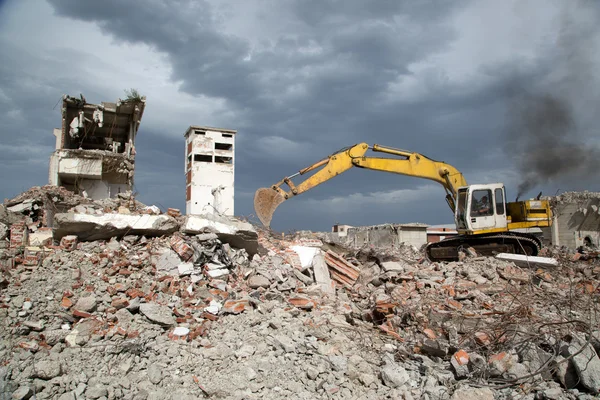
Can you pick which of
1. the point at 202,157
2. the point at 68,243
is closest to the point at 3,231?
the point at 68,243

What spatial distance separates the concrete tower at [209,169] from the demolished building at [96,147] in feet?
6.40

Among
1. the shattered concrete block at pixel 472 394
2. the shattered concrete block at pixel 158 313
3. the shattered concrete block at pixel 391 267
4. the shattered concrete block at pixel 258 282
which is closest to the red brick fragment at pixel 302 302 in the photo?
the shattered concrete block at pixel 258 282

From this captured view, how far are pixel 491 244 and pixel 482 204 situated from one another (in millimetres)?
1154

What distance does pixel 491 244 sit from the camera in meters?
11.6

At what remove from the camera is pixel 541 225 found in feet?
38.8

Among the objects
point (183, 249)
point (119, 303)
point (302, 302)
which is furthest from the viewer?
point (183, 249)

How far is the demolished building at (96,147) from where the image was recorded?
13.4 meters

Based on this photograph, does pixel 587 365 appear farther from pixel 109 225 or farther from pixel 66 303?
pixel 109 225

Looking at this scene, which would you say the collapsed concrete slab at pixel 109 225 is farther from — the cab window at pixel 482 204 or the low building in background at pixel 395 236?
the low building in background at pixel 395 236

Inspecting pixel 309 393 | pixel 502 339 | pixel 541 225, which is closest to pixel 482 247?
pixel 541 225

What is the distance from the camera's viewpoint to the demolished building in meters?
13.4

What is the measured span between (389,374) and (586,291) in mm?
5164

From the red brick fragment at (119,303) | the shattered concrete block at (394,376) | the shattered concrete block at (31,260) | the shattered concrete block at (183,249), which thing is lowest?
the shattered concrete block at (394,376)

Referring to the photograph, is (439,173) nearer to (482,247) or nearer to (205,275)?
(482,247)
